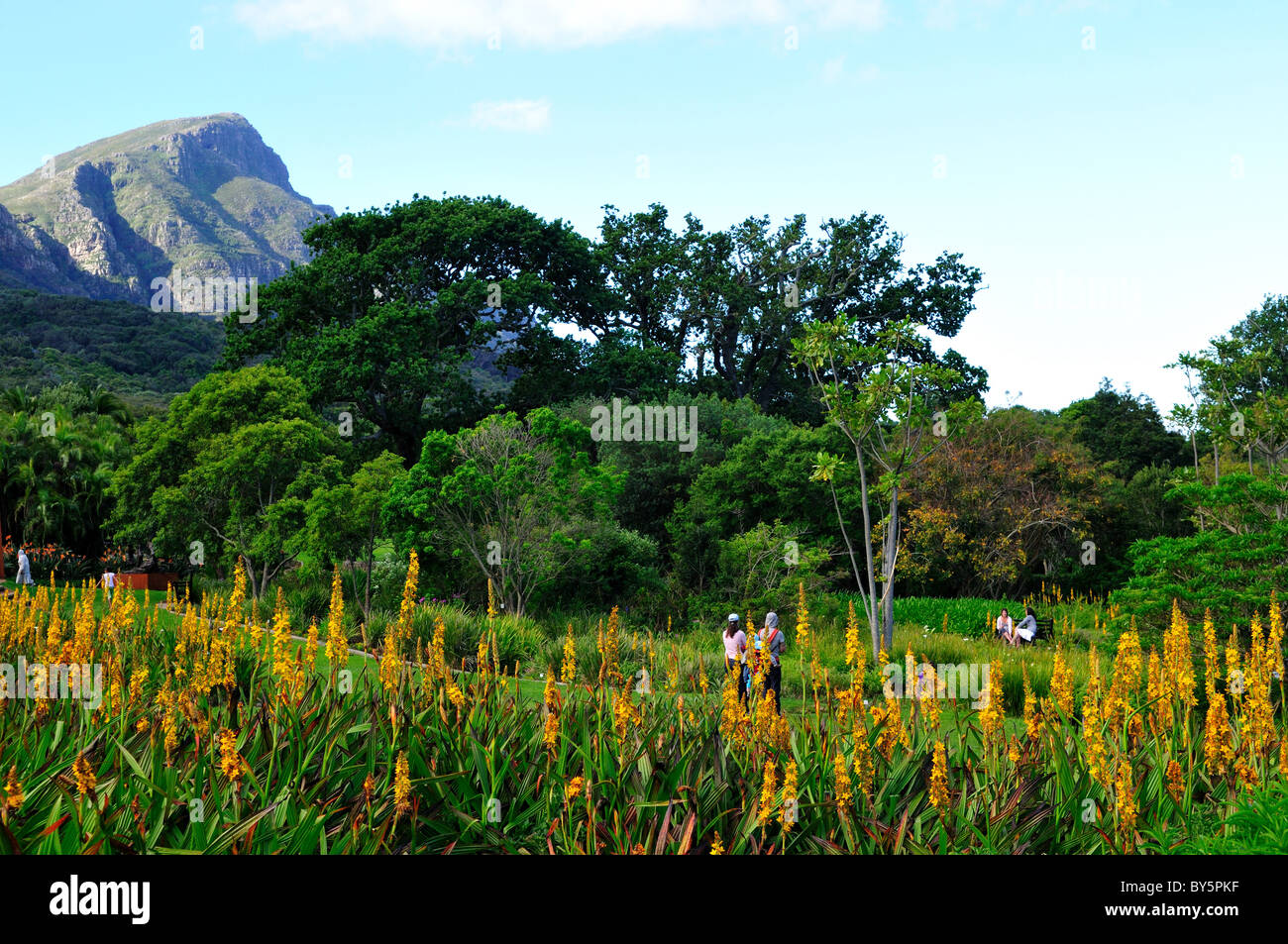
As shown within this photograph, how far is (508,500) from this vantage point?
18594 mm

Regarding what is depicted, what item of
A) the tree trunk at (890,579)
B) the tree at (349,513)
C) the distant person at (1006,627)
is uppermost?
the tree at (349,513)

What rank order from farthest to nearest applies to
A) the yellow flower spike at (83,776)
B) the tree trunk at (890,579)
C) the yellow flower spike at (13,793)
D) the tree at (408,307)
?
the tree at (408,307)
the tree trunk at (890,579)
the yellow flower spike at (83,776)
the yellow flower spike at (13,793)

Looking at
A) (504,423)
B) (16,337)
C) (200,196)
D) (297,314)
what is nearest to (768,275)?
(297,314)

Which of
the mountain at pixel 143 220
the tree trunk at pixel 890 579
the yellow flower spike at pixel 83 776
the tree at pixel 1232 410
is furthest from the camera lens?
the mountain at pixel 143 220

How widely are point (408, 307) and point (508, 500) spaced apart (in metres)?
13.8

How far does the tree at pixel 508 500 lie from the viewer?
1828cm

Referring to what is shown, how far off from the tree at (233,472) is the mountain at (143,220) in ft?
184

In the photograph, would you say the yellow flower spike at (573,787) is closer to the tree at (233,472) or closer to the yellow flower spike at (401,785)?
the yellow flower spike at (401,785)

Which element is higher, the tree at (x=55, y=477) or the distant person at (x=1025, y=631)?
the tree at (x=55, y=477)

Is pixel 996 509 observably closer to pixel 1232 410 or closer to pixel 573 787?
pixel 1232 410

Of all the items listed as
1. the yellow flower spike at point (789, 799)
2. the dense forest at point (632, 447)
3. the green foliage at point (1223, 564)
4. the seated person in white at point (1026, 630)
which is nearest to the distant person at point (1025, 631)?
the seated person in white at point (1026, 630)

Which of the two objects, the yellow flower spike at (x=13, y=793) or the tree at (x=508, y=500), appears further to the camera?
the tree at (x=508, y=500)

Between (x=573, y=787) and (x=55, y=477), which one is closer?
(x=573, y=787)

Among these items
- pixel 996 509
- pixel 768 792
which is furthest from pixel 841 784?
pixel 996 509
